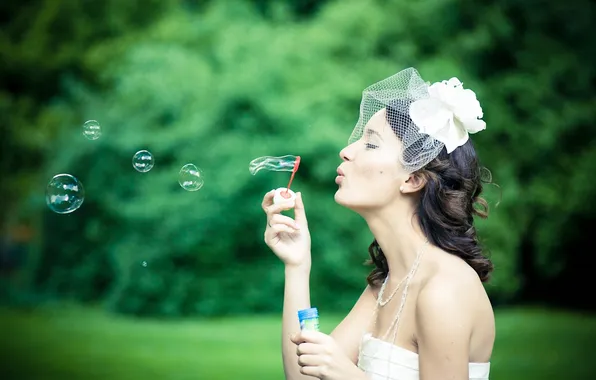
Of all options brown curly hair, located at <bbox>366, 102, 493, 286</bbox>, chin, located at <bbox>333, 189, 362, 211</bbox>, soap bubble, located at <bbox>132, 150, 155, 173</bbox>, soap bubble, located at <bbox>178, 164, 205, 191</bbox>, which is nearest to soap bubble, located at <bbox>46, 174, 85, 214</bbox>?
soap bubble, located at <bbox>132, 150, 155, 173</bbox>

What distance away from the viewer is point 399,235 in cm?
195

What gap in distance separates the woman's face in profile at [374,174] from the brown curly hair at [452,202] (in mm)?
35

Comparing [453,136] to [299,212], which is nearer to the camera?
[453,136]

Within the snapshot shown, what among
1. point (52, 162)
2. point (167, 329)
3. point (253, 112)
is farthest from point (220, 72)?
point (167, 329)

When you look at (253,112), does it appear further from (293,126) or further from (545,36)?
(545,36)

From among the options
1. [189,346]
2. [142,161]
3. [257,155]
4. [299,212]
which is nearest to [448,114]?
[299,212]

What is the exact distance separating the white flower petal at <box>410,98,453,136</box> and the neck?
0.21 meters

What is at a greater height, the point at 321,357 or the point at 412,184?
the point at 412,184

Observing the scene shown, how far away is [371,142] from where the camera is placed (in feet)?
6.49

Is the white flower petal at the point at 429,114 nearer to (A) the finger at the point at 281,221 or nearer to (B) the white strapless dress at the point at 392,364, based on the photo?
(A) the finger at the point at 281,221

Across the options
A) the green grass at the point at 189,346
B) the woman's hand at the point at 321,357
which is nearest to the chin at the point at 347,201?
the woman's hand at the point at 321,357

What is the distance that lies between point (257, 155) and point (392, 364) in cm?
559

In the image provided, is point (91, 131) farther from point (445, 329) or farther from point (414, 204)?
point (445, 329)

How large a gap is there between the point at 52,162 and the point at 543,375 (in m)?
4.73
